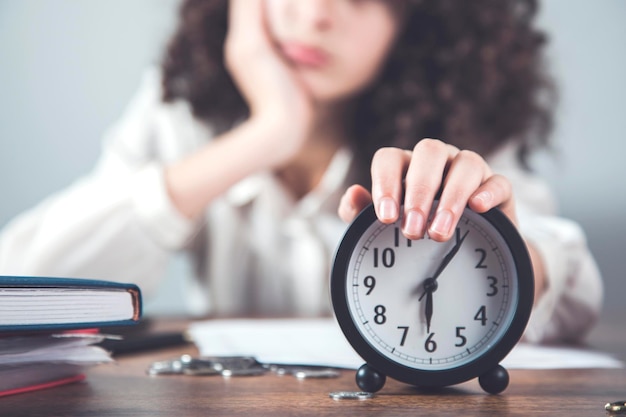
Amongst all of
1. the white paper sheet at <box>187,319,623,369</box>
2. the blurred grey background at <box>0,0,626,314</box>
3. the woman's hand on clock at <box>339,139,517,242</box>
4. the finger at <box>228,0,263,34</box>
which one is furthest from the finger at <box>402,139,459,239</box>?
the blurred grey background at <box>0,0,626,314</box>

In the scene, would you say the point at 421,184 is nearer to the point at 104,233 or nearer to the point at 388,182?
the point at 388,182

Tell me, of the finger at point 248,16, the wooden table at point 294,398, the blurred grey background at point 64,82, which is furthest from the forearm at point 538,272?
the blurred grey background at point 64,82

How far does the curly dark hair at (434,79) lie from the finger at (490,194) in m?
0.99

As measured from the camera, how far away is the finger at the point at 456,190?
0.50 m

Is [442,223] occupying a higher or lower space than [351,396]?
higher

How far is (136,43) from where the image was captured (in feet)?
7.23

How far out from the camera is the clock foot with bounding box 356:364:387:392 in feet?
1.79

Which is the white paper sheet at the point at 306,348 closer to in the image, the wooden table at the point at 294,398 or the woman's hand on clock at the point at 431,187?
the wooden table at the point at 294,398

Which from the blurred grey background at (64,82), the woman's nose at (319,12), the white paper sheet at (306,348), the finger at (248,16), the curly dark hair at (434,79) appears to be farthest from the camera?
the blurred grey background at (64,82)

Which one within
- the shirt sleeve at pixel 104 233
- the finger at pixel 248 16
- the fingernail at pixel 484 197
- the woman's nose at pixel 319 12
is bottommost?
the fingernail at pixel 484 197

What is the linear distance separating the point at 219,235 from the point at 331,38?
2.08 ft

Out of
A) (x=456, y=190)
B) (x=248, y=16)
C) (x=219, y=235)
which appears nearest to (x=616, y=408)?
(x=456, y=190)

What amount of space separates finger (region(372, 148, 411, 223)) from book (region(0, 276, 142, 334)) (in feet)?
0.80

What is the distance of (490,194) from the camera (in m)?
0.53
